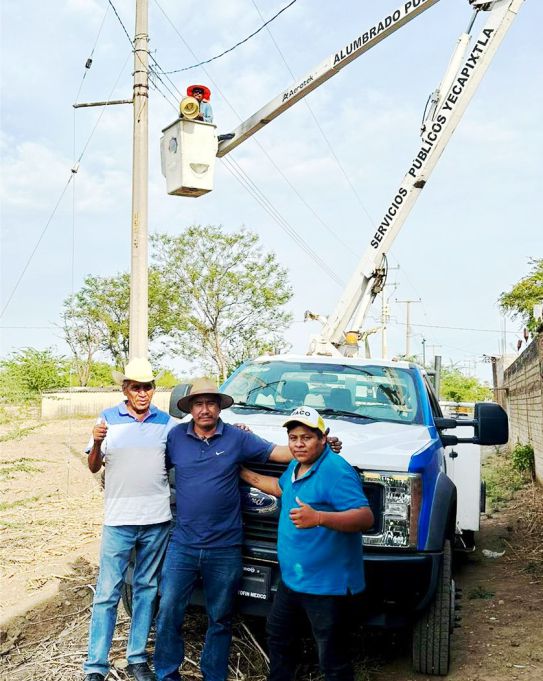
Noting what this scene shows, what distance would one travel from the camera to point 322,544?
3.34 metres

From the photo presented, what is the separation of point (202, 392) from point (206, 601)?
1172 millimetres

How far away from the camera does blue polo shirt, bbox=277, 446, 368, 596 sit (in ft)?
10.9

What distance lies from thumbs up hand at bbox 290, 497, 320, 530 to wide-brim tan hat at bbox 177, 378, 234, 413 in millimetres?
1070

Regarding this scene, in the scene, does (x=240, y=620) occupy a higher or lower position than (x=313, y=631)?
lower

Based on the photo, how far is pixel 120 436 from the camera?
418 cm

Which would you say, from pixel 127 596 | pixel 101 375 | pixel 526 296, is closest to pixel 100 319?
pixel 101 375

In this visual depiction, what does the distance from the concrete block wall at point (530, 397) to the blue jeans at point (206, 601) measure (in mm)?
6611

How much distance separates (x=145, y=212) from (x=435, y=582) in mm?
6520

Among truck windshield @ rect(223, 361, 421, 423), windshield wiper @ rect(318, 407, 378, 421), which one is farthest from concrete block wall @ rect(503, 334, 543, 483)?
windshield wiper @ rect(318, 407, 378, 421)

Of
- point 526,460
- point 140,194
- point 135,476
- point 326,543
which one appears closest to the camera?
point 326,543

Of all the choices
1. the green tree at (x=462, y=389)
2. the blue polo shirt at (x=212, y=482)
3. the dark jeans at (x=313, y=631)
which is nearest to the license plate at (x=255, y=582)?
the blue polo shirt at (x=212, y=482)

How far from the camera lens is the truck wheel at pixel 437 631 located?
13.9 ft

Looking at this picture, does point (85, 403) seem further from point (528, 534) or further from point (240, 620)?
point (240, 620)

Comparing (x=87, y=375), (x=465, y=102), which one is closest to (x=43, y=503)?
(x=465, y=102)
